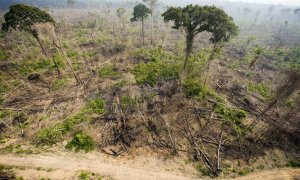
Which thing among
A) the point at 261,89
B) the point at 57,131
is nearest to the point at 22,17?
the point at 57,131

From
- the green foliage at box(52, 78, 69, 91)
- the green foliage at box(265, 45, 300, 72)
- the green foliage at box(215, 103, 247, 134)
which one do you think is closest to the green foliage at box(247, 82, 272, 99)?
the green foliage at box(215, 103, 247, 134)

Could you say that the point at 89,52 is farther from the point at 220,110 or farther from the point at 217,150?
the point at 217,150

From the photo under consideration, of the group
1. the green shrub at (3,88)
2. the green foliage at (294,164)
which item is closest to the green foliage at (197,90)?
the green foliage at (294,164)

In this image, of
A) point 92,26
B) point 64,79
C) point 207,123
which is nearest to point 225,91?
point 207,123

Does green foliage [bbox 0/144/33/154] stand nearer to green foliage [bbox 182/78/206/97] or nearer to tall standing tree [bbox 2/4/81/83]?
tall standing tree [bbox 2/4/81/83]

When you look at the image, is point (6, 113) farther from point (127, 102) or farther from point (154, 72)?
point (154, 72)
